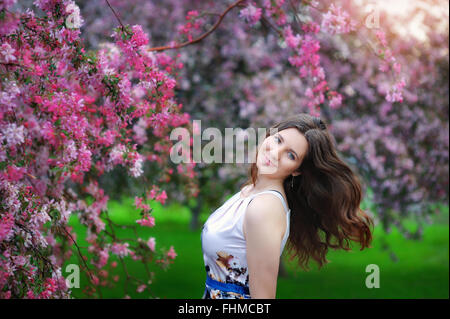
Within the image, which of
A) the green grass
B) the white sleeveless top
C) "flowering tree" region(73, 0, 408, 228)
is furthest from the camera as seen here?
the green grass

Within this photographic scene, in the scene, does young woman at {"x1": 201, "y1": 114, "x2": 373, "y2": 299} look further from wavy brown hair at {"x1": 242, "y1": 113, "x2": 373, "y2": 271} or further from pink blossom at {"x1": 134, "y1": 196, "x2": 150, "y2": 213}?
pink blossom at {"x1": 134, "y1": 196, "x2": 150, "y2": 213}

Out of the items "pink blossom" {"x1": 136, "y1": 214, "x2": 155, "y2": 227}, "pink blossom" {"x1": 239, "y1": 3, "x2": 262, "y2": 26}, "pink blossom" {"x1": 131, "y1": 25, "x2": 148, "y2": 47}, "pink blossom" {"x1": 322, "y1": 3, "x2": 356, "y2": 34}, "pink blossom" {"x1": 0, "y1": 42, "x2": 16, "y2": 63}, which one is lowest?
"pink blossom" {"x1": 136, "y1": 214, "x2": 155, "y2": 227}

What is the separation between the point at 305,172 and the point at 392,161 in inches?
186

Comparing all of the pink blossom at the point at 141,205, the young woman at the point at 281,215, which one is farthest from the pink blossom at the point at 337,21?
the pink blossom at the point at 141,205

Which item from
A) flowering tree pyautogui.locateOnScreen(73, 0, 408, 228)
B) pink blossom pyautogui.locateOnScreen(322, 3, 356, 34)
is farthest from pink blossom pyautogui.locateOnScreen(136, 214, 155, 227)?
flowering tree pyautogui.locateOnScreen(73, 0, 408, 228)

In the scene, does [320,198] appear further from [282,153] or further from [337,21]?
[337,21]

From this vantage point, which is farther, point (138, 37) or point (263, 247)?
point (138, 37)

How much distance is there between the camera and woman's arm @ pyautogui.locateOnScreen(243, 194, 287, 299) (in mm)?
2100

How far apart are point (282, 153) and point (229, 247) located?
0.56 metres

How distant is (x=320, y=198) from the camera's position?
8.49 feet

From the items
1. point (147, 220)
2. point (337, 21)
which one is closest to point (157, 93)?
point (147, 220)
